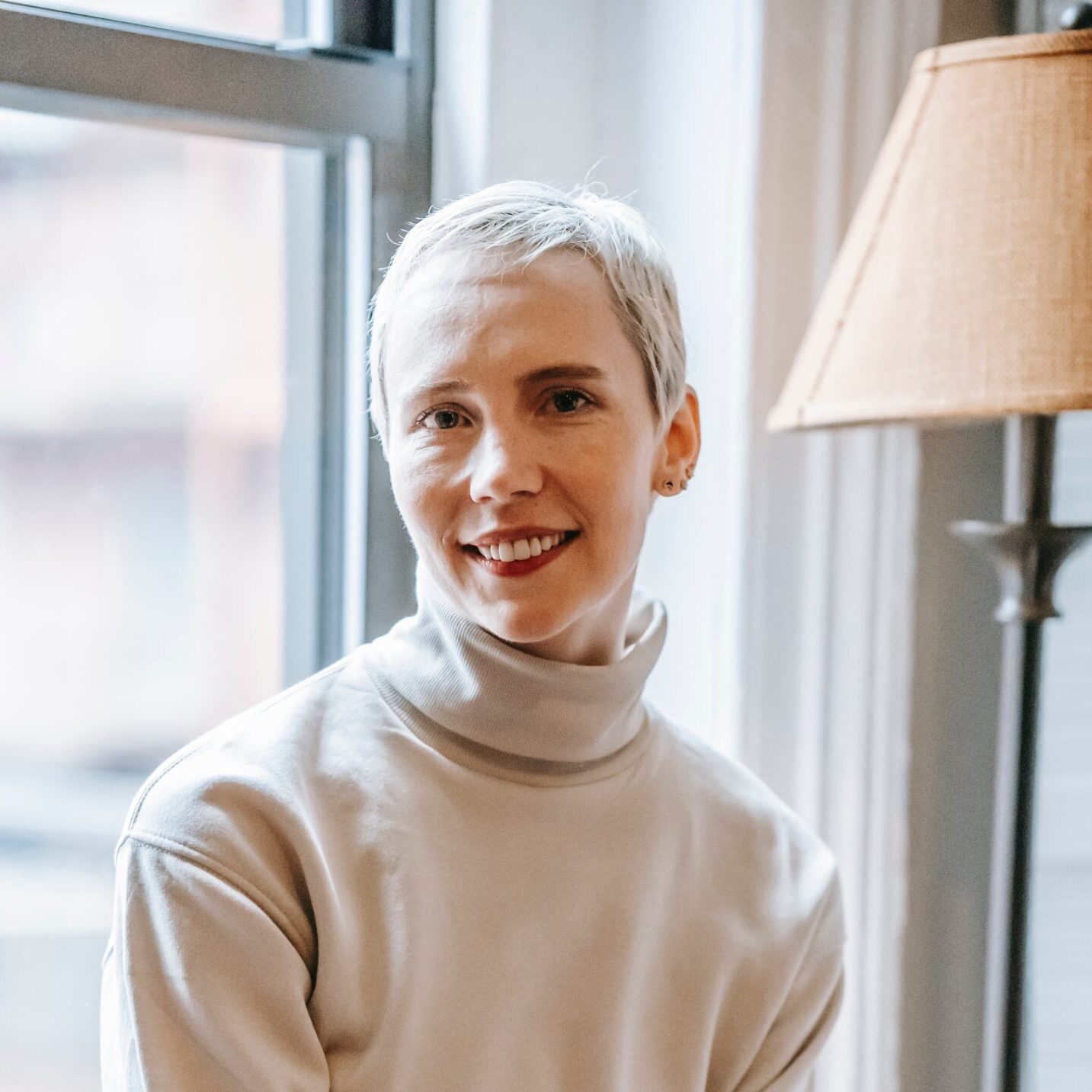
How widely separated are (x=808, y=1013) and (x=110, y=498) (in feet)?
2.83

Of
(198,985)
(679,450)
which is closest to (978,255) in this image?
(679,450)

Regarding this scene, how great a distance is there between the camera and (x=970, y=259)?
114 cm

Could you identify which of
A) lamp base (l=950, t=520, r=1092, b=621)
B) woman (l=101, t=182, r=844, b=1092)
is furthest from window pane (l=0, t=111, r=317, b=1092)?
lamp base (l=950, t=520, r=1092, b=621)

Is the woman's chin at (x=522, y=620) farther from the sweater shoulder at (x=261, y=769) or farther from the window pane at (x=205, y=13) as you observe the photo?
the window pane at (x=205, y=13)

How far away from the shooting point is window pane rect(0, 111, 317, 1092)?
55.7 inches

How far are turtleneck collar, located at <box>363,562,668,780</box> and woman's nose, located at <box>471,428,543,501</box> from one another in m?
0.12

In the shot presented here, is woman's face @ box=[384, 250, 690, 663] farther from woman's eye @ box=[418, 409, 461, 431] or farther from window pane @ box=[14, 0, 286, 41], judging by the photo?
window pane @ box=[14, 0, 286, 41]

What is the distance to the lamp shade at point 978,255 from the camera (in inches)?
43.3

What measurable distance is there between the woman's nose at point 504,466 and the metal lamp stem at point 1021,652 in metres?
0.51

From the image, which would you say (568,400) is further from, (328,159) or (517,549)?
(328,159)

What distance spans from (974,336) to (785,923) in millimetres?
524

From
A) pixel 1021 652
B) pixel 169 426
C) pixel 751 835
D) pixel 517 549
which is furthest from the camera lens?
pixel 169 426

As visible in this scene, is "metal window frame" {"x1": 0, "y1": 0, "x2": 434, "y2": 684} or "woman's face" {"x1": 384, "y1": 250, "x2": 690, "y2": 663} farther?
"metal window frame" {"x1": 0, "y1": 0, "x2": 434, "y2": 684}

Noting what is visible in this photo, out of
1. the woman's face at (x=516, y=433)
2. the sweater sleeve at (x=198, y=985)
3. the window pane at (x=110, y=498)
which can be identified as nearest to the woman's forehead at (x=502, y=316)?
the woman's face at (x=516, y=433)
